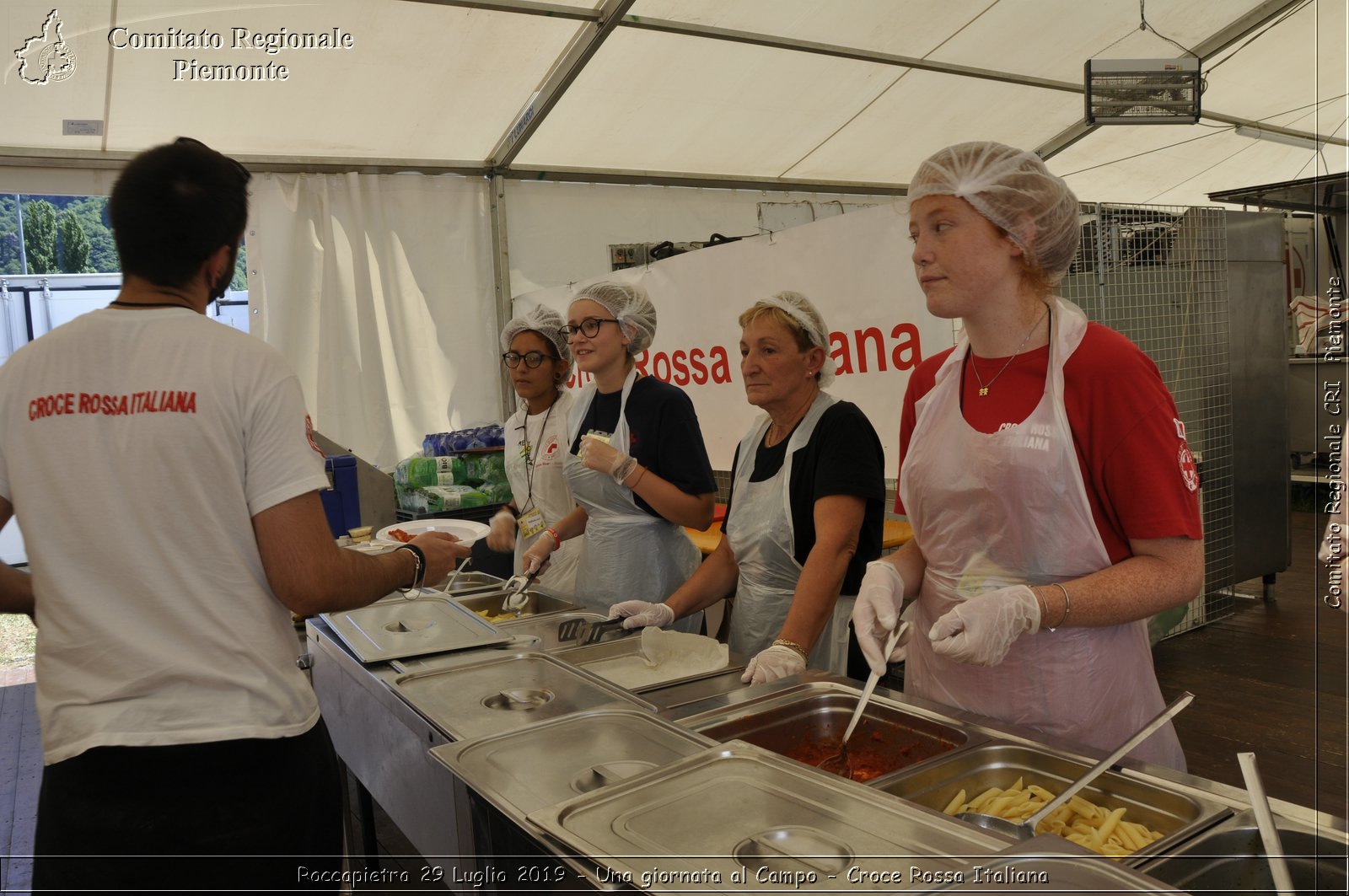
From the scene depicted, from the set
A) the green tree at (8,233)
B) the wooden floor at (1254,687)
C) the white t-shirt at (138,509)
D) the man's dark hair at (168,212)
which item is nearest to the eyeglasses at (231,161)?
the man's dark hair at (168,212)

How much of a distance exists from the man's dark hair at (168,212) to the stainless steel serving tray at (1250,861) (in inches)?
60.4

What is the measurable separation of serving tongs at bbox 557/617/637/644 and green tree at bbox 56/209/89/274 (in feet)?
13.1

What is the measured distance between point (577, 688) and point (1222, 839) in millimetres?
1113

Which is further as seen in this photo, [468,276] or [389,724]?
[468,276]

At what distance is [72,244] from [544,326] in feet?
10.7

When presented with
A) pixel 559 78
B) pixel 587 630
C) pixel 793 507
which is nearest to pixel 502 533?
pixel 587 630

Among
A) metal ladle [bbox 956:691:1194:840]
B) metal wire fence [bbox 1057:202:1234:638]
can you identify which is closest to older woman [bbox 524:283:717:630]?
metal ladle [bbox 956:691:1194:840]

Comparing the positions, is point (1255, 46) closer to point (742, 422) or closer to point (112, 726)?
point (742, 422)

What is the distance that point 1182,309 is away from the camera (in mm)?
4719

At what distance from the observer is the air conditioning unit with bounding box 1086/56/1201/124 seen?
213 inches

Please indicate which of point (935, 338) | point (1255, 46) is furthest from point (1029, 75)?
point (935, 338)

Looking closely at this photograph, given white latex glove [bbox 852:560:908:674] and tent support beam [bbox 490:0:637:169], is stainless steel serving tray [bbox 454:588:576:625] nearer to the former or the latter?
white latex glove [bbox 852:560:908:674]

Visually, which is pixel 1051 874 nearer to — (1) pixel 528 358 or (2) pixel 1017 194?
(2) pixel 1017 194

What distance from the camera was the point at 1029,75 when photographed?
19.2 ft
